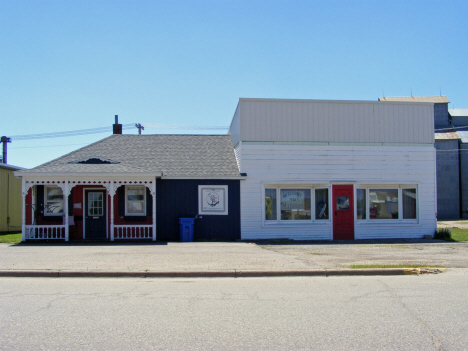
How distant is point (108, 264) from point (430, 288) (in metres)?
7.19

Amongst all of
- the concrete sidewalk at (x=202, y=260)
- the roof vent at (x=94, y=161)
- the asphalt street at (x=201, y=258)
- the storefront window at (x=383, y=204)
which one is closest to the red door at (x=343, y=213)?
the storefront window at (x=383, y=204)

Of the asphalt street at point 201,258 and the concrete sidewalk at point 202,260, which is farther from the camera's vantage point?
the asphalt street at point 201,258

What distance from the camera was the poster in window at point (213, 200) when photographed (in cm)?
1820

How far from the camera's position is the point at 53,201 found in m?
18.4

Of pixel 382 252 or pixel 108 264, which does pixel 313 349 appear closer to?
pixel 108 264

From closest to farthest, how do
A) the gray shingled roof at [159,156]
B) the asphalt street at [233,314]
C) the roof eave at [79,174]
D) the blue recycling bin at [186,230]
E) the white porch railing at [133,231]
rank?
the asphalt street at [233,314], the roof eave at [79,174], the white porch railing at [133,231], the blue recycling bin at [186,230], the gray shingled roof at [159,156]

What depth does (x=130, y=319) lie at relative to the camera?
20.0ft

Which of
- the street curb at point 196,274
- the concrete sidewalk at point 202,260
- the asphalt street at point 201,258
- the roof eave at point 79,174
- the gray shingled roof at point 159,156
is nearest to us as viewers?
the street curb at point 196,274

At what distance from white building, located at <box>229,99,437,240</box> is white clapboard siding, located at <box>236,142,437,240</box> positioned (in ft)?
0.14

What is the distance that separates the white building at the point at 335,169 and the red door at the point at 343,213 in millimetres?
43

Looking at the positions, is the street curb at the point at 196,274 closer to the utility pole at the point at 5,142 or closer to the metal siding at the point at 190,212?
the metal siding at the point at 190,212

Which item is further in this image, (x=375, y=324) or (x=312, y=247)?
(x=312, y=247)

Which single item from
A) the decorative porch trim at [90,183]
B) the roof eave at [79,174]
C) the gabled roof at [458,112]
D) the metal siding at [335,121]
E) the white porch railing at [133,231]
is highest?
the gabled roof at [458,112]

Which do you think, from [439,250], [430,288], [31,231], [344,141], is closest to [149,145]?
[31,231]
